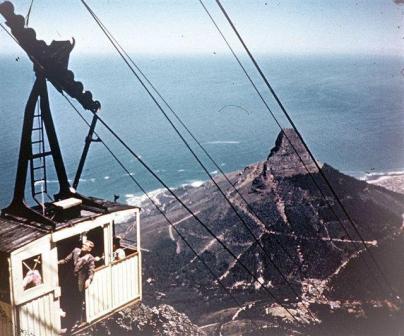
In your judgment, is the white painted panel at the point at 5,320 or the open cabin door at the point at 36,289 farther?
the white painted panel at the point at 5,320

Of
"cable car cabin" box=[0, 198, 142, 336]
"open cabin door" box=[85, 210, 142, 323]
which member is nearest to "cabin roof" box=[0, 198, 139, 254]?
"cable car cabin" box=[0, 198, 142, 336]

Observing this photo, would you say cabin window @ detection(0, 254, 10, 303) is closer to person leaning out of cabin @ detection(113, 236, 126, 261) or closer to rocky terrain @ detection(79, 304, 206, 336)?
person leaning out of cabin @ detection(113, 236, 126, 261)

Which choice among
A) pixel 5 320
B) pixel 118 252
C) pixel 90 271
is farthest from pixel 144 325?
pixel 5 320

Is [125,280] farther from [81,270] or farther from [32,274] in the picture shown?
[32,274]

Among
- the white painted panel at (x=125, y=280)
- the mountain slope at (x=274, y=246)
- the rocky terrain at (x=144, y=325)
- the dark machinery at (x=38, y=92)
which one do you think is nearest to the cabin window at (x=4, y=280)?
the dark machinery at (x=38, y=92)

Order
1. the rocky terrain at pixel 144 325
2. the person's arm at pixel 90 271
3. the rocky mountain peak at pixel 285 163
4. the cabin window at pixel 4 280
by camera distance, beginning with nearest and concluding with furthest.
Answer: the cabin window at pixel 4 280 → the person's arm at pixel 90 271 → the rocky terrain at pixel 144 325 → the rocky mountain peak at pixel 285 163

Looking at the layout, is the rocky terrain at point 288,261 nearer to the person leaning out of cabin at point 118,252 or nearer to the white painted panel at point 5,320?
the person leaning out of cabin at point 118,252
